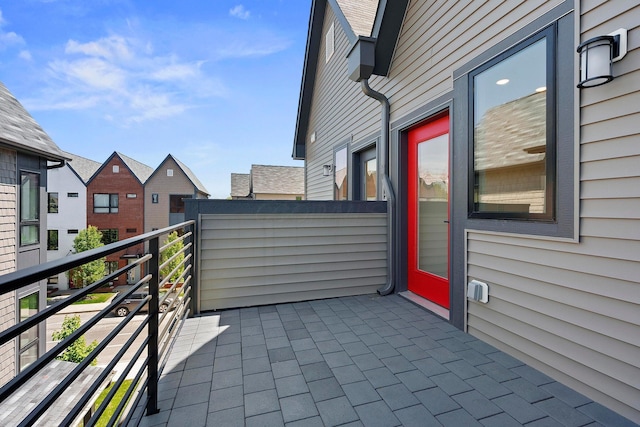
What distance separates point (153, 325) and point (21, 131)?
6335mm

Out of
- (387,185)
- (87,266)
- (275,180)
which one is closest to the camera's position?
(387,185)

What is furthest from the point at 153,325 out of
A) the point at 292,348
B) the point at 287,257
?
the point at 287,257

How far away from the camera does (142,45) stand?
412 inches

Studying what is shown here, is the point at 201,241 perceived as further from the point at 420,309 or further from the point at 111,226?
the point at 111,226

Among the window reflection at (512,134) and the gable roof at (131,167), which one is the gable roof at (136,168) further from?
the window reflection at (512,134)

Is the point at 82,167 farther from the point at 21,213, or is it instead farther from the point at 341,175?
the point at 341,175

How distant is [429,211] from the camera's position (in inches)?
134

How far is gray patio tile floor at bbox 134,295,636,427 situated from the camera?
1.62m

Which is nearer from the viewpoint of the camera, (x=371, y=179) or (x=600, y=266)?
(x=600, y=266)

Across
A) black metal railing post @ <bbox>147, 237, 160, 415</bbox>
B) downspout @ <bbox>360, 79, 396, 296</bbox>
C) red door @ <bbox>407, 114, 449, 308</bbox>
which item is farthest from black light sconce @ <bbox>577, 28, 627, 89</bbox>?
black metal railing post @ <bbox>147, 237, 160, 415</bbox>

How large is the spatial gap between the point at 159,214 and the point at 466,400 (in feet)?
65.6

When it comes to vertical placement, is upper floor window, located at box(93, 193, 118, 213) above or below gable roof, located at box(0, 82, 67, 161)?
below

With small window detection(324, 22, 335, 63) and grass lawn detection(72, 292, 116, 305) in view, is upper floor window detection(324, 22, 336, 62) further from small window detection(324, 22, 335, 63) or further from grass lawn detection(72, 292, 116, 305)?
grass lawn detection(72, 292, 116, 305)

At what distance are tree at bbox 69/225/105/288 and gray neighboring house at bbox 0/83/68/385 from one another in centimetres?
1104
